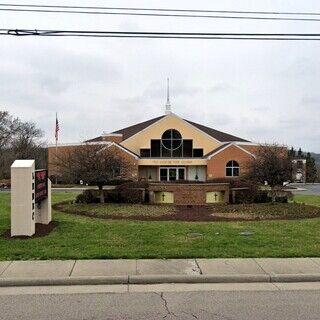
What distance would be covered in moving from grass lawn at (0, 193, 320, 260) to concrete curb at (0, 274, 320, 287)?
1.48 meters

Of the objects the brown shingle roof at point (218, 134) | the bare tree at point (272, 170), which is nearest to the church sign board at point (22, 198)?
the bare tree at point (272, 170)

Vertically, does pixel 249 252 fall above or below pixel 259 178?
below

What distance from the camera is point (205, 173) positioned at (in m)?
57.4

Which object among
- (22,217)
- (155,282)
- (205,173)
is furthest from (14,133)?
(155,282)

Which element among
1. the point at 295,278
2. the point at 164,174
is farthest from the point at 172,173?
the point at 295,278

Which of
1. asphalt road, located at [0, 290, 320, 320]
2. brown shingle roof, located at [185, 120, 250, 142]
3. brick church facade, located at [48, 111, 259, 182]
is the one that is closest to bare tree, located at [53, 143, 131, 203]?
asphalt road, located at [0, 290, 320, 320]

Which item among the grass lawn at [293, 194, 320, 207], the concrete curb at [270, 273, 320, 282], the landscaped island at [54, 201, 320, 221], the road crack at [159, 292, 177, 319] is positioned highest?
the landscaped island at [54, 201, 320, 221]

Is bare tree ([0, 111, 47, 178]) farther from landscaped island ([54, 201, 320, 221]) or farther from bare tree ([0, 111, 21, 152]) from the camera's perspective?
landscaped island ([54, 201, 320, 221])

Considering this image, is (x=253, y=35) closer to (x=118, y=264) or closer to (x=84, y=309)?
(x=118, y=264)

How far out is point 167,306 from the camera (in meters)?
6.25

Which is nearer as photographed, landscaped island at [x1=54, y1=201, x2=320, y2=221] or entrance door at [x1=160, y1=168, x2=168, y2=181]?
landscaped island at [x1=54, y1=201, x2=320, y2=221]

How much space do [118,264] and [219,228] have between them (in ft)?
16.5

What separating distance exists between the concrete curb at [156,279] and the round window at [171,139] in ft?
165

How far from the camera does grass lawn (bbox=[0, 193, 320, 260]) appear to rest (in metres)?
9.23
